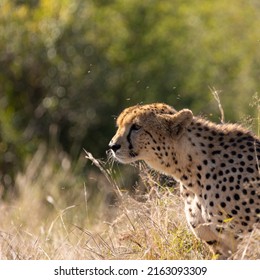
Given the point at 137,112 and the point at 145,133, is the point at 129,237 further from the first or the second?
the point at 137,112

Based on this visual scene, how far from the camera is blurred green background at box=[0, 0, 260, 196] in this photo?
46.9 feet

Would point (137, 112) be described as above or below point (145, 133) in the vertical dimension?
above

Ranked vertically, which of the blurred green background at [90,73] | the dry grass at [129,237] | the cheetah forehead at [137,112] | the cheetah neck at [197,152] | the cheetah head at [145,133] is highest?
the cheetah forehead at [137,112]

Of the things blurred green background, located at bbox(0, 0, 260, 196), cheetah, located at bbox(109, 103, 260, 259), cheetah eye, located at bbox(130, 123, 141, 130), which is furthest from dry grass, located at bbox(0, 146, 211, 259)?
blurred green background, located at bbox(0, 0, 260, 196)

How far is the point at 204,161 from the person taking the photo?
6.95 metres

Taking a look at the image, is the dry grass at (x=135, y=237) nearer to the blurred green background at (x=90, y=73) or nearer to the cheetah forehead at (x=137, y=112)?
the cheetah forehead at (x=137, y=112)

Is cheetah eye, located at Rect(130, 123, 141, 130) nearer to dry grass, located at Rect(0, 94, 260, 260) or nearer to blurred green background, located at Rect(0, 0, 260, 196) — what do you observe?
dry grass, located at Rect(0, 94, 260, 260)

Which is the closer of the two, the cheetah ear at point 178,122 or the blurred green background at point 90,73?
the cheetah ear at point 178,122

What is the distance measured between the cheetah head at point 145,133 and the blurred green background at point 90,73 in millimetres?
6195

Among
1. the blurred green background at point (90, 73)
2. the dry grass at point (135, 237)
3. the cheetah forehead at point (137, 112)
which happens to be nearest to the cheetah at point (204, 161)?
the cheetah forehead at point (137, 112)

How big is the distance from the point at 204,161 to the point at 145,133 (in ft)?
1.38

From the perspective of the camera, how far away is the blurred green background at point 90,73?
46.9 ft

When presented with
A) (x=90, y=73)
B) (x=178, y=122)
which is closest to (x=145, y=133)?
(x=178, y=122)
